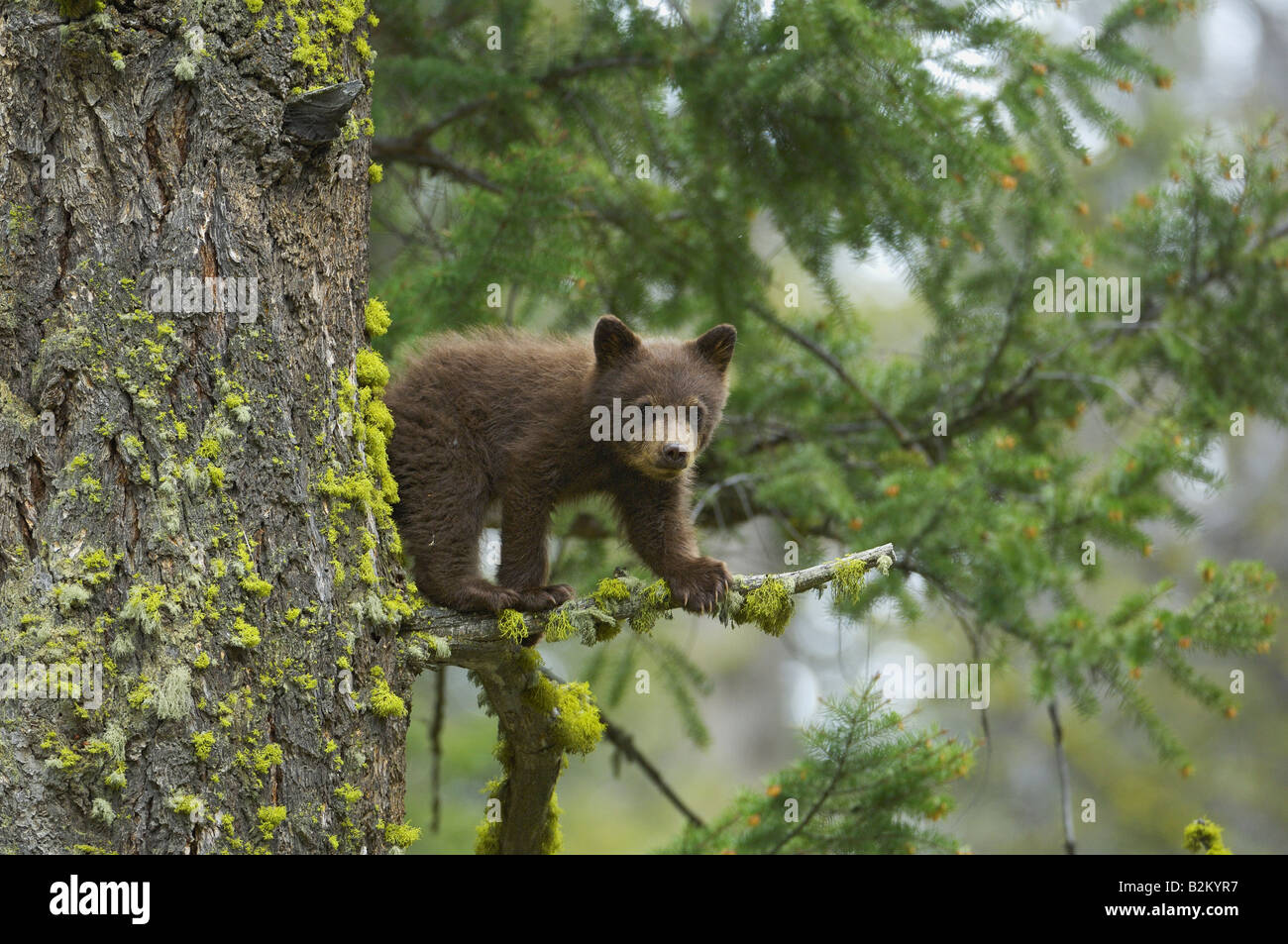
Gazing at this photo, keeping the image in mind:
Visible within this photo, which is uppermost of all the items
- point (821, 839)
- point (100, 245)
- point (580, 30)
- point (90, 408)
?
point (580, 30)

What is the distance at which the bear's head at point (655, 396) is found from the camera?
4.80 metres

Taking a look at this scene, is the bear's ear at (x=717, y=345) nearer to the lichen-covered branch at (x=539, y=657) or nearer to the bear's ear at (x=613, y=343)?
the bear's ear at (x=613, y=343)

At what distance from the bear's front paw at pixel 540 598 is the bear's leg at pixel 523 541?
0.02 m

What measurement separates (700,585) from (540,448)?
97 cm

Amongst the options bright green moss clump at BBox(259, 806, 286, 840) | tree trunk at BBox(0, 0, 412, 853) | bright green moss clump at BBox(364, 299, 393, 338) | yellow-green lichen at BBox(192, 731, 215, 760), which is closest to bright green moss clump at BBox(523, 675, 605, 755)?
tree trunk at BBox(0, 0, 412, 853)

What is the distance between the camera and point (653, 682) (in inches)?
286

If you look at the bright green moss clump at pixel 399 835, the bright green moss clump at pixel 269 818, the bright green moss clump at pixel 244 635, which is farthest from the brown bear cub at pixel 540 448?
the bright green moss clump at pixel 269 818

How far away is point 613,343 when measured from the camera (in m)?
5.13

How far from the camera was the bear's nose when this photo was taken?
4621mm

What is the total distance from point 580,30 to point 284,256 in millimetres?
3518

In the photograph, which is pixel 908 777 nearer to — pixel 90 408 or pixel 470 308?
pixel 470 308

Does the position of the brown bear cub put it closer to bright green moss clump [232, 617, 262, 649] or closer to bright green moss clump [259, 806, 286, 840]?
bright green moss clump [232, 617, 262, 649]

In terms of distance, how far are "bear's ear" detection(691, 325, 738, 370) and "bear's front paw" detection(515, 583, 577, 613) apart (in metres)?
1.51
